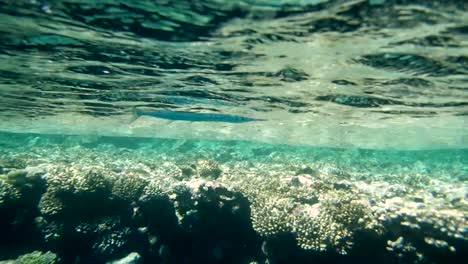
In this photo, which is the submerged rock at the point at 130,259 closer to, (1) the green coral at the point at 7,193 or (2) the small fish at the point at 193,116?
(1) the green coral at the point at 7,193

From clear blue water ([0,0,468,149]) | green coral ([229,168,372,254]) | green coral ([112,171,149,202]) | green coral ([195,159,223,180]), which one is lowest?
green coral ([195,159,223,180])

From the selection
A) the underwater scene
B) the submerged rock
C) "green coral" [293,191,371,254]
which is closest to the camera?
the underwater scene

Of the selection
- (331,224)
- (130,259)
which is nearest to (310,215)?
(331,224)

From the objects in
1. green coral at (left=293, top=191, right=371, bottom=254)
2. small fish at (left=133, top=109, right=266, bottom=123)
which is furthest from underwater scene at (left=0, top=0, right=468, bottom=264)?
small fish at (left=133, top=109, right=266, bottom=123)

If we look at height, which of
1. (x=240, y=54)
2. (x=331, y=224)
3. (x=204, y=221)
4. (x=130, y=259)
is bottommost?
(x=130, y=259)

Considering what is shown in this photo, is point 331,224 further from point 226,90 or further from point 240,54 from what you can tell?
point 226,90

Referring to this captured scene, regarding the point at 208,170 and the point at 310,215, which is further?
the point at 208,170

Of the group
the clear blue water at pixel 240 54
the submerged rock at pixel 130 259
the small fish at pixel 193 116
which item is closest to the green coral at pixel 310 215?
the submerged rock at pixel 130 259

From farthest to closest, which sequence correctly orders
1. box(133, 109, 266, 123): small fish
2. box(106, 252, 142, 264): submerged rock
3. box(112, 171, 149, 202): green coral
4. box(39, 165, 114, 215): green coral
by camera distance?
box(133, 109, 266, 123): small fish < box(112, 171, 149, 202): green coral < box(39, 165, 114, 215): green coral < box(106, 252, 142, 264): submerged rock

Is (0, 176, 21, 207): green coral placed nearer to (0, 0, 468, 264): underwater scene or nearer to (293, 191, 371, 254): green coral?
(0, 0, 468, 264): underwater scene

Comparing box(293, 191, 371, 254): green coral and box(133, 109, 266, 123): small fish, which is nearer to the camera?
box(293, 191, 371, 254): green coral

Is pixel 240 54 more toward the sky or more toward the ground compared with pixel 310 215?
more toward the sky

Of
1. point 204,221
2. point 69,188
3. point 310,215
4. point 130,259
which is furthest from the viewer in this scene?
point 69,188

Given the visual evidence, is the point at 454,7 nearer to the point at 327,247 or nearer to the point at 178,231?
the point at 327,247
